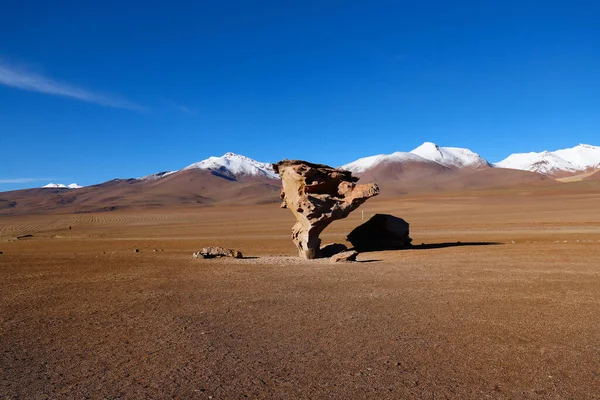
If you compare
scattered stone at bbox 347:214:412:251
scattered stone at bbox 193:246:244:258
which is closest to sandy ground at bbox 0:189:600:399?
scattered stone at bbox 193:246:244:258

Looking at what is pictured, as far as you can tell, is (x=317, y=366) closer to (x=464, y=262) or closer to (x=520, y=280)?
(x=520, y=280)

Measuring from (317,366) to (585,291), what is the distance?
27.6ft

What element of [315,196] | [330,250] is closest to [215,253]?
[315,196]

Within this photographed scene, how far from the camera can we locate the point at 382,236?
976 inches

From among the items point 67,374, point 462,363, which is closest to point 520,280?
point 462,363

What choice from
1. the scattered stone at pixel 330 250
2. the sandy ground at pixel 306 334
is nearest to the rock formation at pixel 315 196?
the scattered stone at pixel 330 250

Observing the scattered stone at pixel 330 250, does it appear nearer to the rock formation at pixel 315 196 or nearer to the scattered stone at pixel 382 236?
the rock formation at pixel 315 196

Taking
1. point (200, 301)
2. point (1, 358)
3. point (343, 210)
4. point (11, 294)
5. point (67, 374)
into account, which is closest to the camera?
point (67, 374)

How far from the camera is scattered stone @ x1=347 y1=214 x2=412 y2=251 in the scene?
24.3 m

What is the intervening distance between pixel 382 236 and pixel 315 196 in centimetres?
528

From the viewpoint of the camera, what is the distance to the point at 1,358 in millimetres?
Answer: 7305

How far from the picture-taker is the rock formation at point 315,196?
21172 mm

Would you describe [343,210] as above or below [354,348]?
above

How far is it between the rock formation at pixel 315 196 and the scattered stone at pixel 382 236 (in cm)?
314
